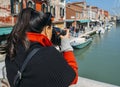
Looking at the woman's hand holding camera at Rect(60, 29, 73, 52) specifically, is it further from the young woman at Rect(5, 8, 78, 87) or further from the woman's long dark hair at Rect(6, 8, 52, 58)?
the woman's long dark hair at Rect(6, 8, 52, 58)

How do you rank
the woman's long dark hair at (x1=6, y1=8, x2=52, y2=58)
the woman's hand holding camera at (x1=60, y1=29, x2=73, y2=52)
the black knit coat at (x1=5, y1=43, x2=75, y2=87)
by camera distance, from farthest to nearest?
the woman's hand holding camera at (x1=60, y1=29, x2=73, y2=52)
the woman's long dark hair at (x1=6, y1=8, x2=52, y2=58)
the black knit coat at (x1=5, y1=43, x2=75, y2=87)

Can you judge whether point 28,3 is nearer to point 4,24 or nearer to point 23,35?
point 4,24

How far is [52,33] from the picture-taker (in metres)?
1.43

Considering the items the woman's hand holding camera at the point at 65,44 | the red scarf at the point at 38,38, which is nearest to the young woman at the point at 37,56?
the red scarf at the point at 38,38

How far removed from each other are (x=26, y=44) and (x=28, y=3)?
14.8m

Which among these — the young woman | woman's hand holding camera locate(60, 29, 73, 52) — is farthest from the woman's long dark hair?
woman's hand holding camera locate(60, 29, 73, 52)

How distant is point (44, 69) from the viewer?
1.08 metres

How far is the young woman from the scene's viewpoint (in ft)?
3.55

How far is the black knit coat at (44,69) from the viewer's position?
1.08m

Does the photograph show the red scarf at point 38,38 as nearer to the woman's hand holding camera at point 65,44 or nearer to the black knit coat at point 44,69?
the black knit coat at point 44,69

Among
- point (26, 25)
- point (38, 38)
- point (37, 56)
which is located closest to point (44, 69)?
point (37, 56)

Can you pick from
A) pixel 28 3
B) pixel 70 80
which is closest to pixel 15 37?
pixel 70 80

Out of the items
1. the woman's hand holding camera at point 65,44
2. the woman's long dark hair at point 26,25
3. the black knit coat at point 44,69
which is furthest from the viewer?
the woman's hand holding camera at point 65,44

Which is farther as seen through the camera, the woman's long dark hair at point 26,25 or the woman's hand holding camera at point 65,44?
the woman's hand holding camera at point 65,44
